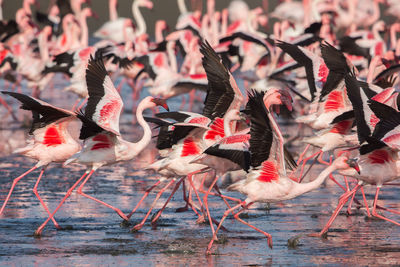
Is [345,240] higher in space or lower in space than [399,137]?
lower

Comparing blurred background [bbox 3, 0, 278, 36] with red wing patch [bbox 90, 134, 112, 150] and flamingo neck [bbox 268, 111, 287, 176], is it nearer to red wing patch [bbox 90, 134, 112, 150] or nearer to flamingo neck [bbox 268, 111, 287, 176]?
red wing patch [bbox 90, 134, 112, 150]

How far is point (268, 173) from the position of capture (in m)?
7.91

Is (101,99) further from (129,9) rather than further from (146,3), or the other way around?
(129,9)

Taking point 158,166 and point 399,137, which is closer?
point 399,137

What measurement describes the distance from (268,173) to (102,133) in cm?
186

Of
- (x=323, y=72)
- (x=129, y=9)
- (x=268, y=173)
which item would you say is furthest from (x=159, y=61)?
(x=129, y=9)

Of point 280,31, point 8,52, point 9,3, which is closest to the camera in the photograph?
point 8,52

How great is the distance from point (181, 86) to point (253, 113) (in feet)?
25.1

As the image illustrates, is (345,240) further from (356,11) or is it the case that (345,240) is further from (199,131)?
(356,11)

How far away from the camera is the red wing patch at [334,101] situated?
1063 centimetres

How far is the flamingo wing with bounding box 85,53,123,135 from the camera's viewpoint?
916cm

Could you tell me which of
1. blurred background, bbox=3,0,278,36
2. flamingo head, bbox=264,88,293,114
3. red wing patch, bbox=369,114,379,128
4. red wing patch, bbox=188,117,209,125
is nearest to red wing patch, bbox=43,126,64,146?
red wing patch, bbox=188,117,209,125

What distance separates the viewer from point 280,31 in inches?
800

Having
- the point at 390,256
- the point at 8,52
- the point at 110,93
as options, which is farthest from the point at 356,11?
the point at 390,256
